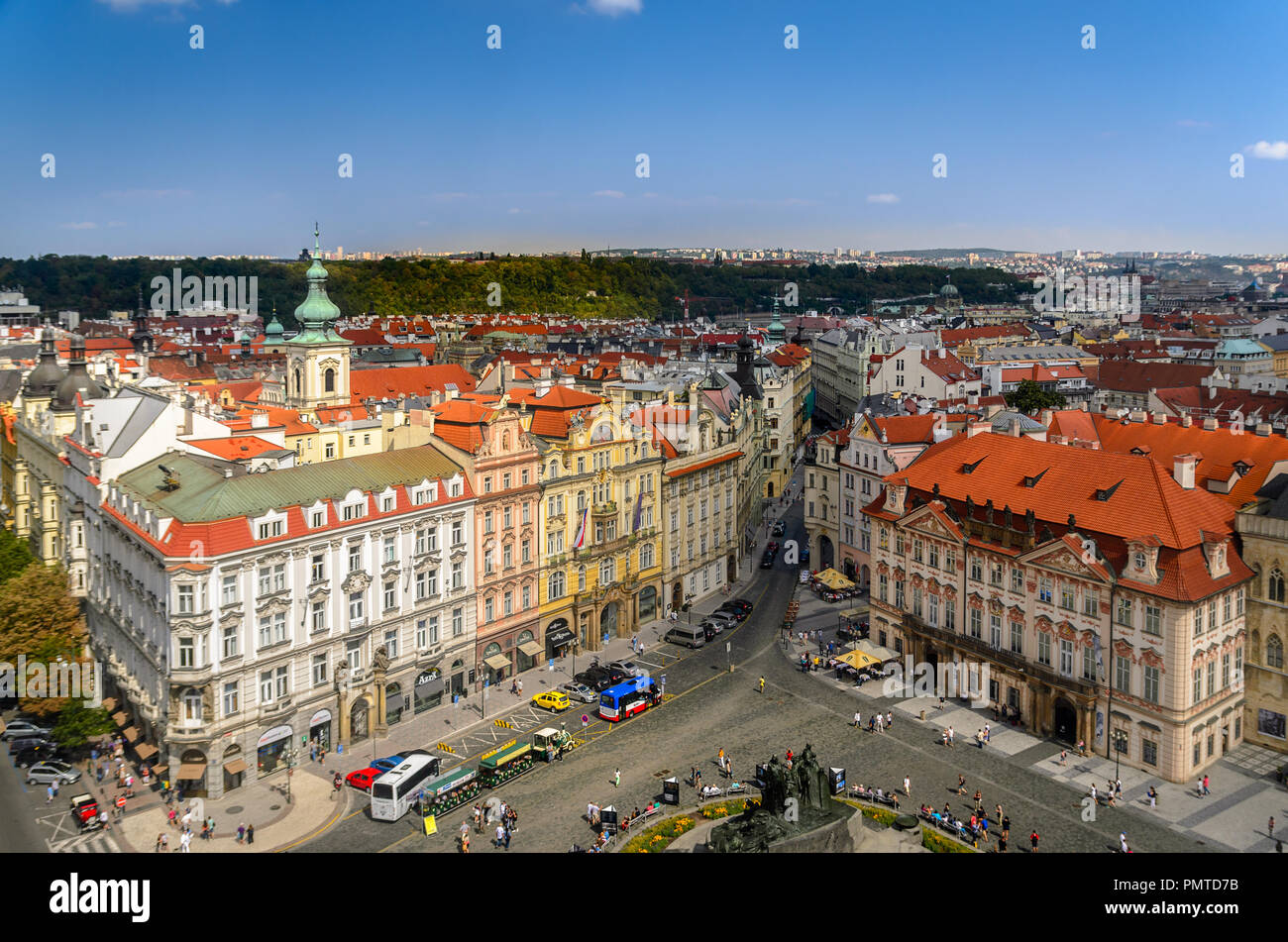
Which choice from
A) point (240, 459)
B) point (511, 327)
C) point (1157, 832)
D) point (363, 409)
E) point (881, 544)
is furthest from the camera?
point (511, 327)

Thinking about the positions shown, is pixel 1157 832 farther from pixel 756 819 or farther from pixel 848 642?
pixel 848 642

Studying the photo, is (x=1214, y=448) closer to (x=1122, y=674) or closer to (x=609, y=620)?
(x=1122, y=674)

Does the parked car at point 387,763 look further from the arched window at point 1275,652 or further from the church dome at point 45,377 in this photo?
the church dome at point 45,377

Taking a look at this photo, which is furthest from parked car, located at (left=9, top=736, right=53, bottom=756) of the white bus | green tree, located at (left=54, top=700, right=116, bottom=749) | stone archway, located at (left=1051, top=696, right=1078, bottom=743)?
stone archway, located at (left=1051, top=696, right=1078, bottom=743)

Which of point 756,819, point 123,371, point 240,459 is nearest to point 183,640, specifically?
point 240,459

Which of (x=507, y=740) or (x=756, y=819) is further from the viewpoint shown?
(x=507, y=740)
